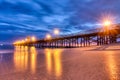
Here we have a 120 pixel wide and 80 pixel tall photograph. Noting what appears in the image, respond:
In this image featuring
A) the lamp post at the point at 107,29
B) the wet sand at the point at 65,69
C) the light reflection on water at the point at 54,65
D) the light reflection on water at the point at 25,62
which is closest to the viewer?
the wet sand at the point at 65,69

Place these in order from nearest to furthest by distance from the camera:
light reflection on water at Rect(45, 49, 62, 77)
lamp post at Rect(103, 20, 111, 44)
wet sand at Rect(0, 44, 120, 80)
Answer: wet sand at Rect(0, 44, 120, 80) < light reflection on water at Rect(45, 49, 62, 77) < lamp post at Rect(103, 20, 111, 44)

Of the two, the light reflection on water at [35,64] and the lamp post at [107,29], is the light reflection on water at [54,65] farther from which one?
the lamp post at [107,29]

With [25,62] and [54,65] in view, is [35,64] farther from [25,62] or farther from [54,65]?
[25,62]

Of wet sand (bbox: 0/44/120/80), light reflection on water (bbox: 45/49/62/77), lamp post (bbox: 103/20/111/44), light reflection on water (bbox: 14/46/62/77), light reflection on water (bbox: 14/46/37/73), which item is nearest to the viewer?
wet sand (bbox: 0/44/120/80)

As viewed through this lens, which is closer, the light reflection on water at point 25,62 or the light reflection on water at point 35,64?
the light reflection on water at point 35,64

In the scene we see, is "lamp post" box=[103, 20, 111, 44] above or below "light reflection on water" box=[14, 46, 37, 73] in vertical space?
above

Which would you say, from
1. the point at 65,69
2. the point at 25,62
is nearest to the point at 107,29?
the point at 25,62

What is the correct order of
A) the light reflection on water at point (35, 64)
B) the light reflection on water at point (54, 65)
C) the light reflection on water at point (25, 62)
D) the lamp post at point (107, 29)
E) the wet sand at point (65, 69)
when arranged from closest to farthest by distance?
the wet sand at point (65, 69) → the light reflection on water at point (54, 65) → the light reflection on water at point (35, 64) → the light reflection on water at point (25, 62) → the lamp post at point (107, 29)

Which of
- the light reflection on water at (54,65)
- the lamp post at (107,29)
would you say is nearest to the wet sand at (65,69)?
the light reflection on water at (54,65)

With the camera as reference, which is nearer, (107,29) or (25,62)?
(25,62)

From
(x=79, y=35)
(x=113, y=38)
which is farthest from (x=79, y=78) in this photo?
(x=79, y=35)

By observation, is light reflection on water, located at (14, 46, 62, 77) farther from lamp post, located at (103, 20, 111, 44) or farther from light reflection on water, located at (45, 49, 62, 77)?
lamp post, located at (103, 20, 111, 44)

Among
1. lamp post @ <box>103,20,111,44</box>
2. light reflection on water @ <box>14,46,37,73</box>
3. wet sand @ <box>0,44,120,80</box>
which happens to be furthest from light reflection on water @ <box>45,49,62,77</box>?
lamp post @ <box>103,20,111,44</box>

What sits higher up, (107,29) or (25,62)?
(107,29)
